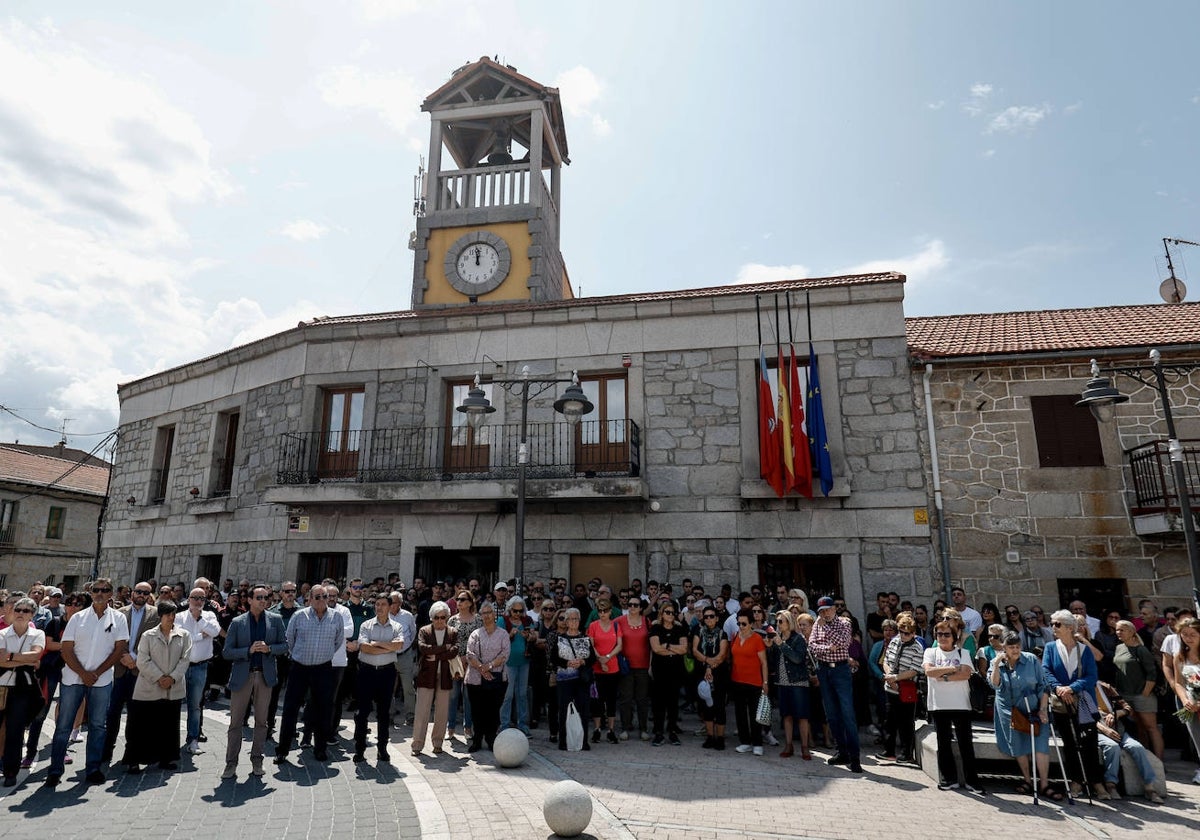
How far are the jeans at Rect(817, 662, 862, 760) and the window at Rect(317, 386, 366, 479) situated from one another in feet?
30.7

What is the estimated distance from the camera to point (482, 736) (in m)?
7.38

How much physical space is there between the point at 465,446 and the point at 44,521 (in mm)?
26253

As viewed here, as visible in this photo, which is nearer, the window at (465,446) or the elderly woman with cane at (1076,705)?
the elderly woman with cane at (1076,705)

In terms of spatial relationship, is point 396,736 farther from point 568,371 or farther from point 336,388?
point 336,388

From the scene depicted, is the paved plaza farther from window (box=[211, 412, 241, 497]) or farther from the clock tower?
the clock tower

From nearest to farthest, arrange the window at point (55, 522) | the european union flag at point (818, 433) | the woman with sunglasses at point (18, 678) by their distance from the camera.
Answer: the woman with sunglasses at point (18, 678) < the european union flag at point (818, 433) < the window at point (55, 522)

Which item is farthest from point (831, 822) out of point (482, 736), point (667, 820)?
point (482, 736)

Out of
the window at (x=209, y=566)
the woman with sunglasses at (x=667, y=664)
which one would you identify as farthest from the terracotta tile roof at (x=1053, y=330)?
the window at (x=209, y=566)

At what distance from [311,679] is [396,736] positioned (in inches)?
63.5

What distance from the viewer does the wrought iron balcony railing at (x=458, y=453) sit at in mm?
12016

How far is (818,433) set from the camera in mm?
10914

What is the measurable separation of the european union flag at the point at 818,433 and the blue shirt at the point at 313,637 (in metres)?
7.33

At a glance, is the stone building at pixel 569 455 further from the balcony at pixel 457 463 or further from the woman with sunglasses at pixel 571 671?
the woman with sunglasses at pixel 571 671

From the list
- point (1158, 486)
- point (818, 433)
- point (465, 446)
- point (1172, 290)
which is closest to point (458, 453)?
point (465, 446)
